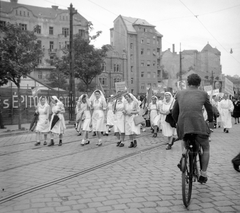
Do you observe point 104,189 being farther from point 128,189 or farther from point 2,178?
point 2,178

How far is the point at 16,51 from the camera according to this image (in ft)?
56.1

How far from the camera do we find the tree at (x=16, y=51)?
16.9 metres

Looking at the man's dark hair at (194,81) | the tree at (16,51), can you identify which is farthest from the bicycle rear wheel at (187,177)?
the tree at (16,51)

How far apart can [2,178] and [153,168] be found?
3.19 m

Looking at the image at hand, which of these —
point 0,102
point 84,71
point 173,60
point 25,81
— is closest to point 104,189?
point 0,102

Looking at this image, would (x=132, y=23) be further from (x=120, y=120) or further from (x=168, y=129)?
(x=168, y=129)

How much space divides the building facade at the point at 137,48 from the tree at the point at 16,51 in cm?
5172

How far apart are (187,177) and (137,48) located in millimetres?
68684

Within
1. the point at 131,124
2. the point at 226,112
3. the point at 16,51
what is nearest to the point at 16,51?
the point at 16,51

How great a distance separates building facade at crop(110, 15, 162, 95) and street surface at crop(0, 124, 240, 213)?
60429mm

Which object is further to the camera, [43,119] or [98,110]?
[43,119]

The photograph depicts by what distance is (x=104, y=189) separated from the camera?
18.1 feet

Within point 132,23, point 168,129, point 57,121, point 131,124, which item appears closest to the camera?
point 168,129

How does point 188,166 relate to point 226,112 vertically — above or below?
below
